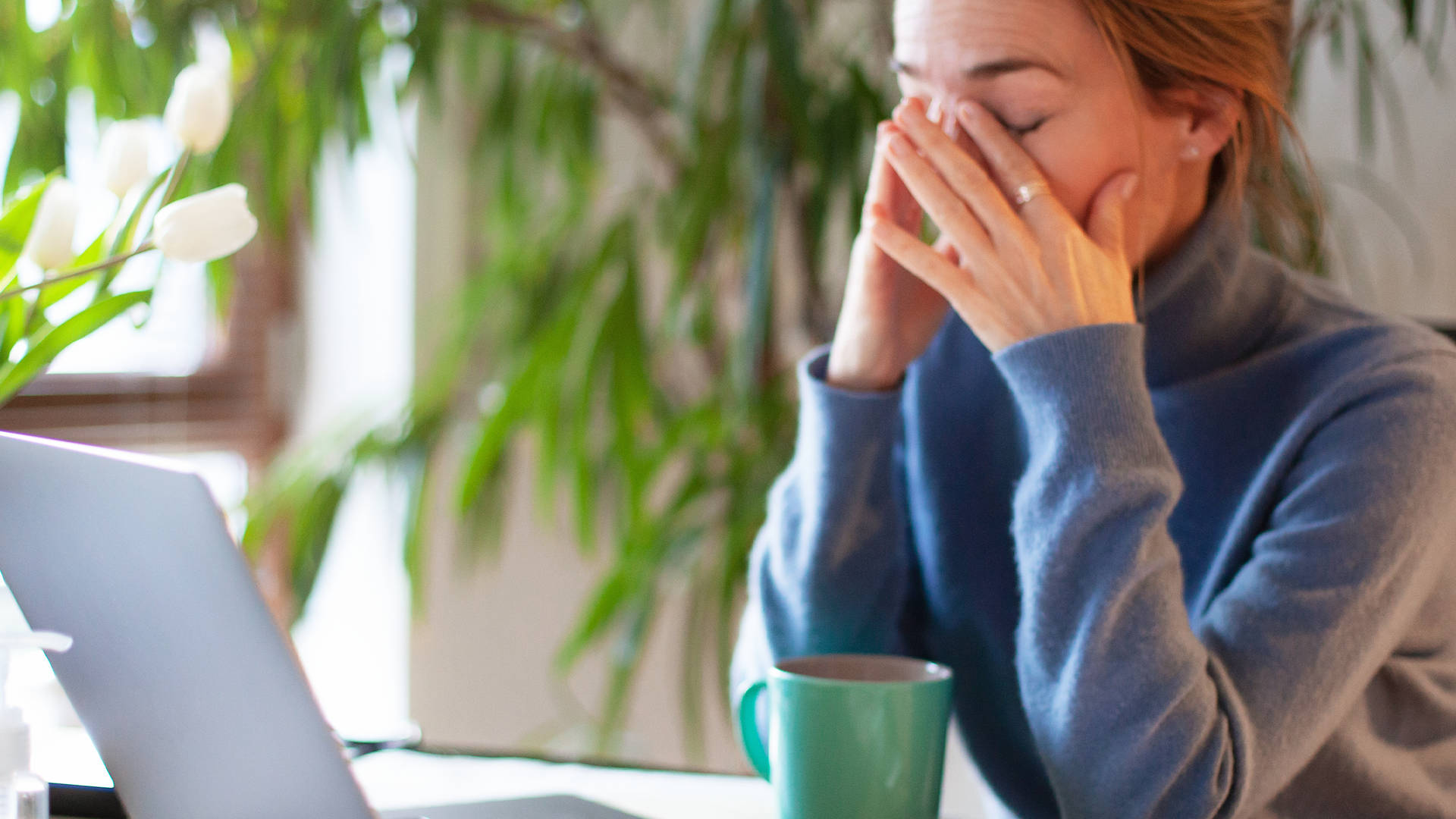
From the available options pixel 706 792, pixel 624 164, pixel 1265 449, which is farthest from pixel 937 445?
pixel 624 164

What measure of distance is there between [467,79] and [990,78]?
1.00 meters

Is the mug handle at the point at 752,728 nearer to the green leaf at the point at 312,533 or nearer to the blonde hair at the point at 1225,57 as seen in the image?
the blonde hair at the point at 1225,57

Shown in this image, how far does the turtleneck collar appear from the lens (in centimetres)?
87

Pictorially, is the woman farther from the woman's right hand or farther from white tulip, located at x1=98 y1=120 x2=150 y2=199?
white tulip, located at x1=98 y1=120 x2=150 y2=199

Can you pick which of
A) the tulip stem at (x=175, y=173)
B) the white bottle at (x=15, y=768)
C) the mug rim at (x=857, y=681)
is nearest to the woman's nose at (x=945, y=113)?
the mug rim at (x=857, y=681)

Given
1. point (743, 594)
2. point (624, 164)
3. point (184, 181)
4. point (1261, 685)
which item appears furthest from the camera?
point (624, 164)

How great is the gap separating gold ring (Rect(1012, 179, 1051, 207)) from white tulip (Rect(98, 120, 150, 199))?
49 cm

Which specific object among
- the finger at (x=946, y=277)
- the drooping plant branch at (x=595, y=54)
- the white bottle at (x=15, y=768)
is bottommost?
the white bottle at (x=15, y=768)

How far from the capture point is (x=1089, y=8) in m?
0.79

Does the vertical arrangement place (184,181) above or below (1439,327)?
above

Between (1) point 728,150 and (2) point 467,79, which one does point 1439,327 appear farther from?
(2) point 467,79

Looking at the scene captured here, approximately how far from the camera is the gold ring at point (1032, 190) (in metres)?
0.78

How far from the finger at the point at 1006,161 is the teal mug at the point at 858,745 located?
0.98 feet

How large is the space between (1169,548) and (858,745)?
212mm
